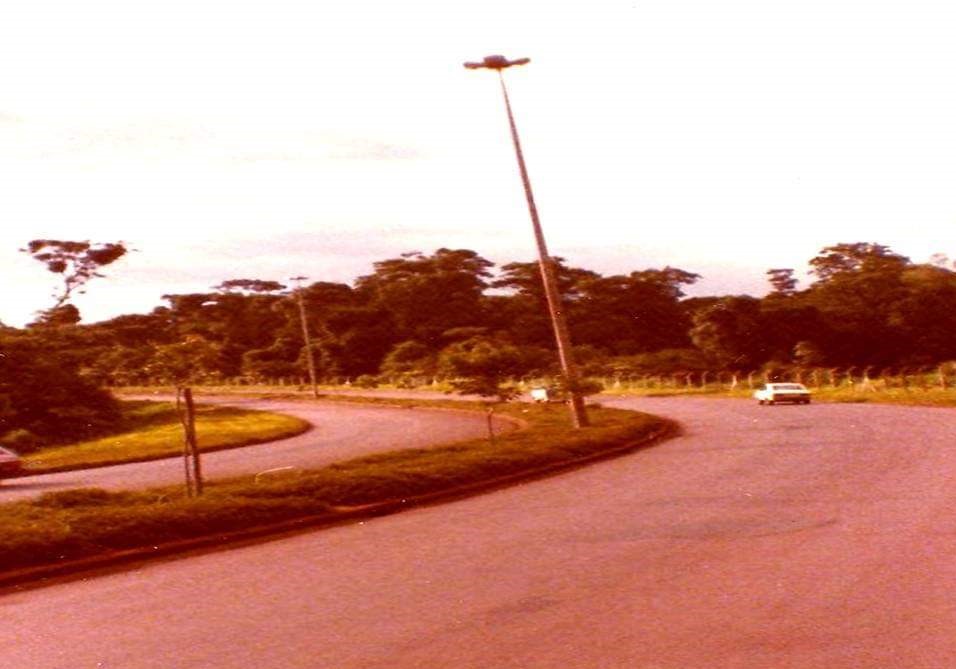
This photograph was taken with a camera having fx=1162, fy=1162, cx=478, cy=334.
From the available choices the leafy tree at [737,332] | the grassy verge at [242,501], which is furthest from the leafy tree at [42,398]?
the leafy tree at [737,332]

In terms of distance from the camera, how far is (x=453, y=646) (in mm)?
7145

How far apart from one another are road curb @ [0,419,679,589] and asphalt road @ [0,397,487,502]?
7157mm

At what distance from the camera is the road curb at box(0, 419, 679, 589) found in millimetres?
10891

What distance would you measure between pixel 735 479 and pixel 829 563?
7550 millimetres

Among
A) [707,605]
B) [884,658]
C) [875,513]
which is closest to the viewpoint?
[884,658]

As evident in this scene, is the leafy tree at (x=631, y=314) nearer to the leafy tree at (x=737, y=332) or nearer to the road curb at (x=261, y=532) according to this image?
the leafy tree at (x=737, y=332)

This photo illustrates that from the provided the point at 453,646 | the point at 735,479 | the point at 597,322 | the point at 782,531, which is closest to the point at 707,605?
the point at 453,646

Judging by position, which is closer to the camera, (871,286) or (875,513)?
(875,513)

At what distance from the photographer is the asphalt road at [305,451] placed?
24750mm

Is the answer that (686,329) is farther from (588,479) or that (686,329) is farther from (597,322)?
(588,479)

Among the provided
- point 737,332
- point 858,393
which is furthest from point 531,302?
point 858,393

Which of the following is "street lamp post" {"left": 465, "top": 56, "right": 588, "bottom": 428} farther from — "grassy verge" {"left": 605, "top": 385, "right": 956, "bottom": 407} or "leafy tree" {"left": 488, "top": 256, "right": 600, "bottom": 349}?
"leafy tree" {"left": 488, "top": 256, "right": 600, "bottom": 349}

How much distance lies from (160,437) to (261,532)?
2895 cm

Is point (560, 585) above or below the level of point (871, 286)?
below
